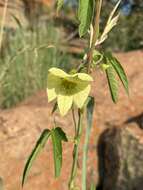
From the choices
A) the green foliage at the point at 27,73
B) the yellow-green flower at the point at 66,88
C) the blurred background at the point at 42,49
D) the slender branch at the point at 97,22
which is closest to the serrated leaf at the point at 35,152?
the yellow-green flower at the point at 66,88

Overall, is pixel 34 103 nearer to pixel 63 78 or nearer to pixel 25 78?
pixel 25 78

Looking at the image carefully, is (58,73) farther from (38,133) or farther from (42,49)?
(42,49)

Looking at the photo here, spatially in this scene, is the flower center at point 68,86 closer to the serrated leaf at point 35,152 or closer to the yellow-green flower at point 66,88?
the yellow-green flower at point 66,88

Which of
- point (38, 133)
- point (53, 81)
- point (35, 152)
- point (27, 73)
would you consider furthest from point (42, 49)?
point (53, 81)

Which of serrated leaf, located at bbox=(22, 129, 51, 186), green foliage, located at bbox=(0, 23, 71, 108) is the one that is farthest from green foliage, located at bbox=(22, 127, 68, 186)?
green foliage, located at bbox=(0, 23, 71, 108)

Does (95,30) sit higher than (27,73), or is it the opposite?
(95,30)

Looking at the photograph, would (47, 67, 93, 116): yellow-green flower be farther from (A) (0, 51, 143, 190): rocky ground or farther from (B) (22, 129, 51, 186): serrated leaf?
(A) (0, 51, 143, 190): rocky ground
